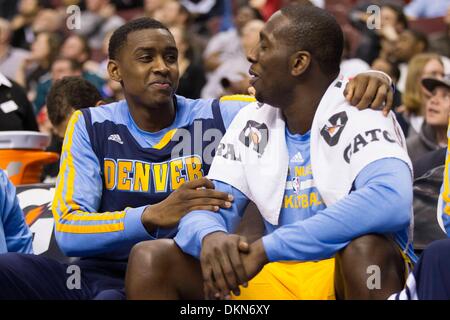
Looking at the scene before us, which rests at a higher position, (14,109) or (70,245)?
(14,109)

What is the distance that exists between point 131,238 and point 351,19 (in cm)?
518

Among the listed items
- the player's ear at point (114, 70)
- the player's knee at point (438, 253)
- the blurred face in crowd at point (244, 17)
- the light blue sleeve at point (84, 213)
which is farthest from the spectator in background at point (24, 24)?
the player's knee at point (438, 253)

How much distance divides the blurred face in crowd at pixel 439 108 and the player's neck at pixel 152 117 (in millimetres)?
2310

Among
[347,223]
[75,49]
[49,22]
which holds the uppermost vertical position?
[49,22]

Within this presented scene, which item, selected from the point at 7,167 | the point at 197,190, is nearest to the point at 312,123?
the point at 197,190

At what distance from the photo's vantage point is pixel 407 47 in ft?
23.6

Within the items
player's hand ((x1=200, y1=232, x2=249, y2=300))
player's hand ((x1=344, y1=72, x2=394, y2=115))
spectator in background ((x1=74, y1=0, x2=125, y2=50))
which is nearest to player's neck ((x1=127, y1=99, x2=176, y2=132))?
player's hand ((x1=344, y1=72, x2=394, y2=115))

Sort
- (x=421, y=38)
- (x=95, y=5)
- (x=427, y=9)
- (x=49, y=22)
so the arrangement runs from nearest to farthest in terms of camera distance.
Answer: (x=421, y=38), (x=427, y=9), (x=49, y=22), (x=95, y=5)

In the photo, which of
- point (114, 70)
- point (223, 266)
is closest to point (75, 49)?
point (114, 70)

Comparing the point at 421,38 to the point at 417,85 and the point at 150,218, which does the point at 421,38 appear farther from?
the point at 150,218

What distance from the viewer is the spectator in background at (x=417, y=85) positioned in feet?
20.2

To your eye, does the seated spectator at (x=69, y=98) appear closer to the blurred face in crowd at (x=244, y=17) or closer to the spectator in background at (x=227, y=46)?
the spectator in background at (x=227, y=46)

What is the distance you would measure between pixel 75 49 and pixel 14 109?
8.79ft

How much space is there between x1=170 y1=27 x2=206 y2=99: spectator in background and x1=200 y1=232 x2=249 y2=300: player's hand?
4.57 m
